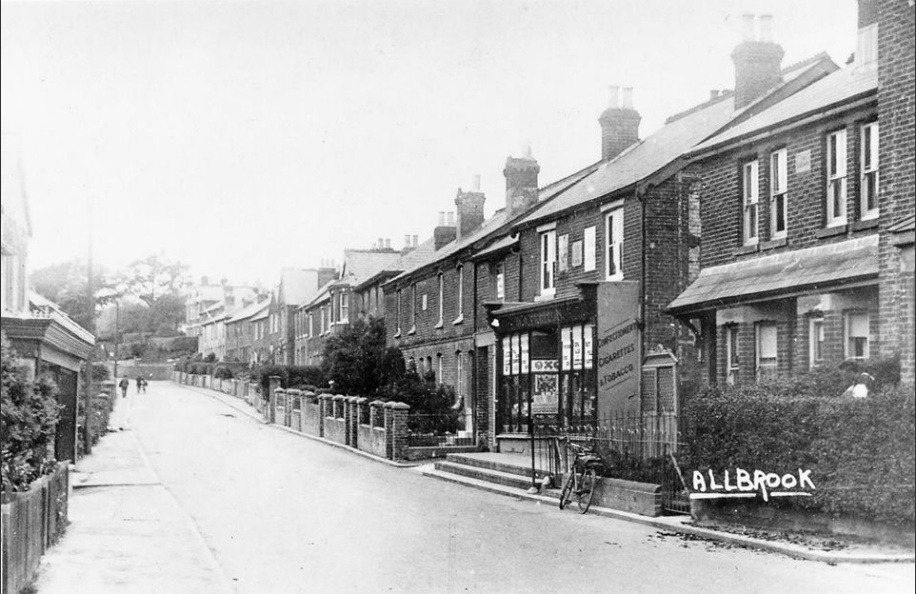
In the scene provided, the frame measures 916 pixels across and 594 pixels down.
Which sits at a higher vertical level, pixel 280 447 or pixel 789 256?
pixel 789 256

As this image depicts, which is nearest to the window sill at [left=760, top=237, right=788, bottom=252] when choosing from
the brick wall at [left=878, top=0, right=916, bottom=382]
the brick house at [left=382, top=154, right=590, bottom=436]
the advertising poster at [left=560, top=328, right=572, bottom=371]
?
the brick wall at [left=878, top=0, right=916, bottom=382]

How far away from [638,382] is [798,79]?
24.7 feet

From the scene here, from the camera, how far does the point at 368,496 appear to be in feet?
60.9

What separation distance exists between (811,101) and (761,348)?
4460 mm

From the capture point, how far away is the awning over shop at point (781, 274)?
14.8 m

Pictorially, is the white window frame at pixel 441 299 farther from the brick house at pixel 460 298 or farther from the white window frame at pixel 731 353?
the white window frame at pixel 731 353

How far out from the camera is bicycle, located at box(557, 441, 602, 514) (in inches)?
637

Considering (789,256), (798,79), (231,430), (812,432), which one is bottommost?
(231,430)

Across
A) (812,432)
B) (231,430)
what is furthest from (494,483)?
(231,430)

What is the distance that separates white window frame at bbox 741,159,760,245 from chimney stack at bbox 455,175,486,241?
2065 centimetres

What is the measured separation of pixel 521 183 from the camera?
3291 centimetres

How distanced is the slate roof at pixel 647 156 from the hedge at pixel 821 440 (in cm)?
887

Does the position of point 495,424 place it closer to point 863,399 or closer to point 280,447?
point 280,447

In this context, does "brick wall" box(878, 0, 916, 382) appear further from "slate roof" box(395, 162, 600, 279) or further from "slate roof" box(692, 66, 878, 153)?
"slate roof" box(395, 162, 600, 279)
